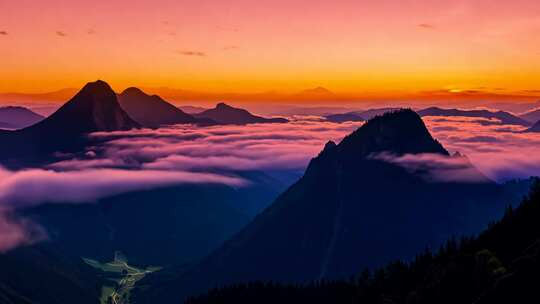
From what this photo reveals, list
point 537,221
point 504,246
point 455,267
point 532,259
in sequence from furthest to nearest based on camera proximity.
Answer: point 537,221, point 504,246, point 455,267, point 532,259

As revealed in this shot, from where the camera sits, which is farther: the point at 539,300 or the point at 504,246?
the point at 504,246

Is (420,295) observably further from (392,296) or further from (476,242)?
(476,242)

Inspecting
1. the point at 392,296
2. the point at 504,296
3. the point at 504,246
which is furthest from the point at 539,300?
the point at 392,296

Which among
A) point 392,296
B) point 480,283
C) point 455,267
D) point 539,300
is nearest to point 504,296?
point 539,300

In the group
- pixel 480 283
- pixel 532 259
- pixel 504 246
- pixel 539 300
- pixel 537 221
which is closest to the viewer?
pixel 539 300

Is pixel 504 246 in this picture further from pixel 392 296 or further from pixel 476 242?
pixel 392 296

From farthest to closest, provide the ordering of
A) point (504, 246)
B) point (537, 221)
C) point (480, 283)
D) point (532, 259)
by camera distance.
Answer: point (537, 221)
point (504, 246)
point (480, 283)
point (532, 259)

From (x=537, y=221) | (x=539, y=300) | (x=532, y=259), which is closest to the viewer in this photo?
(x=539, y=300)

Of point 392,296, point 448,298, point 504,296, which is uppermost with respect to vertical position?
point 504,296

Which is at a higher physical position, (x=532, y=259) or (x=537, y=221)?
(x=532, y=259)
